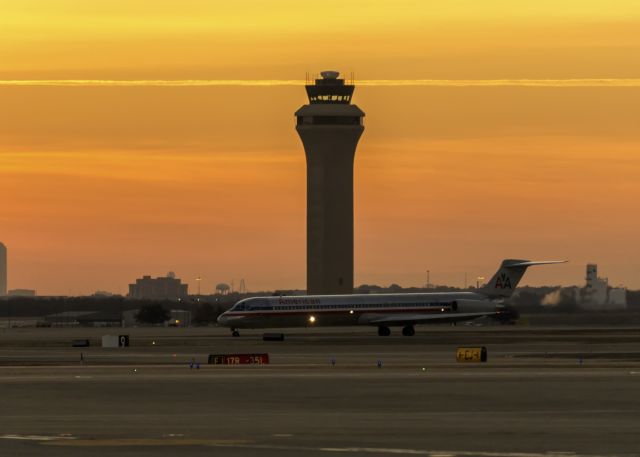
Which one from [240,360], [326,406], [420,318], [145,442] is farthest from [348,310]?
[145,442]

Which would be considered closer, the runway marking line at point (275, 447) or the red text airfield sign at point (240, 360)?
the runway marking line at point (275, 447)

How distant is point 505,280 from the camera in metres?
158

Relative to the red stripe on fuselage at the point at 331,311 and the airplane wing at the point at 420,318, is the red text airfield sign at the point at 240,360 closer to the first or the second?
the red stripe on fuselage at the point at 331,311

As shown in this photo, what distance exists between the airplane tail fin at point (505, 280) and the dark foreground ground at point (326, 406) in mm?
70129

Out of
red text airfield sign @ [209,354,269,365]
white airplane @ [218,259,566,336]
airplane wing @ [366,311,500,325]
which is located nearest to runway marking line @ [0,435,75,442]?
red text airfield sign @ [209,354,269,365]

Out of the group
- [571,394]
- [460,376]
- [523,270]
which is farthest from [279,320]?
[571,394]

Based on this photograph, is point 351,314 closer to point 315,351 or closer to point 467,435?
point 315,351

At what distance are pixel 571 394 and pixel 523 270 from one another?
111 m

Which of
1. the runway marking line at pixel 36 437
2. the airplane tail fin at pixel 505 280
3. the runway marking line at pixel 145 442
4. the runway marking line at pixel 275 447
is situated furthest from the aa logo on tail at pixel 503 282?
the runway marking line at pixel 275 447

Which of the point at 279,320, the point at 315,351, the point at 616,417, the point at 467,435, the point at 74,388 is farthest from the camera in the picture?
the point at 279,320

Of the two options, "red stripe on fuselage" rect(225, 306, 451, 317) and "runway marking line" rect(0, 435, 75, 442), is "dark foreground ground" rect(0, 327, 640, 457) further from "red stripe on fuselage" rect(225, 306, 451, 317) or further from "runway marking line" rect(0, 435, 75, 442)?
"red stripe on fuselage" rect(225, 306, 451, 317)

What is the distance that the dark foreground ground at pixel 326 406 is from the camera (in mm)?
34938

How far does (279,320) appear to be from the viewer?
13938 centimetres

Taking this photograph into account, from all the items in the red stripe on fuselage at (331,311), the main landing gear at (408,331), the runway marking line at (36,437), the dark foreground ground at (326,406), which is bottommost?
the runway marking line at (36,437)
